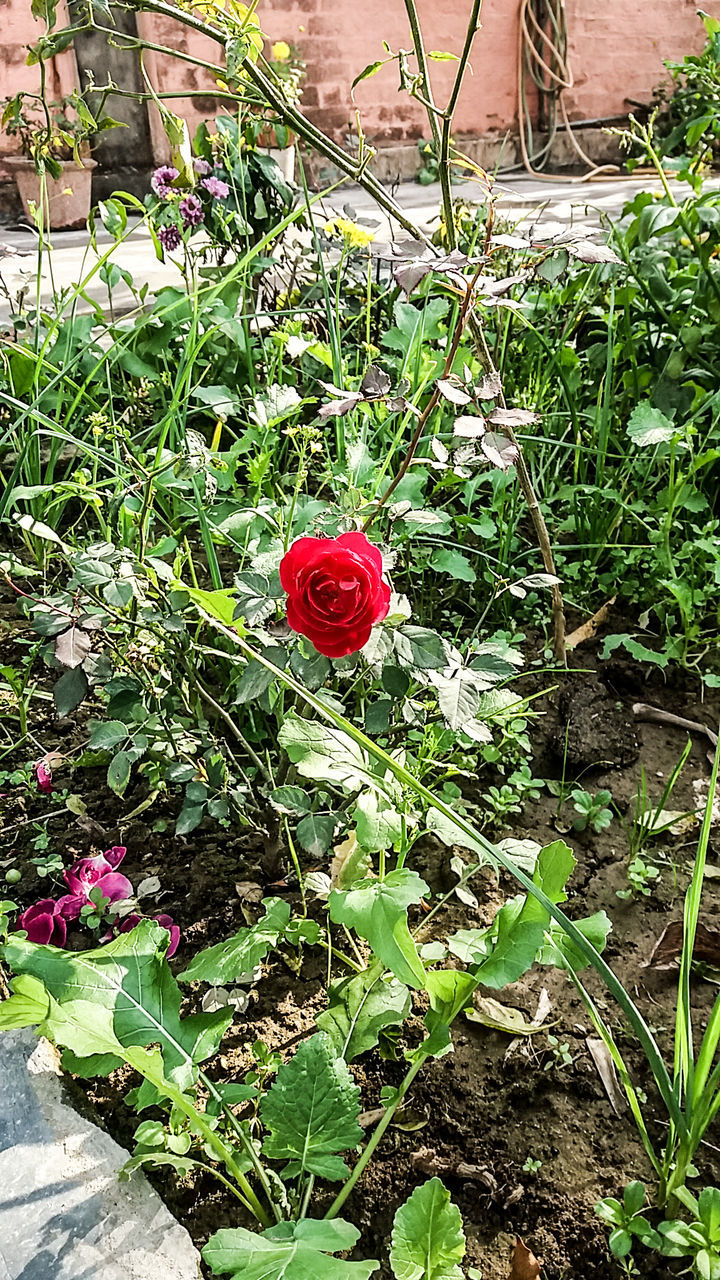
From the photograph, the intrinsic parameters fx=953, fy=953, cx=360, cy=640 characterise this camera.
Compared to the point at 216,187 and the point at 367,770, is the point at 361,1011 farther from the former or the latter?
the point at 216,187

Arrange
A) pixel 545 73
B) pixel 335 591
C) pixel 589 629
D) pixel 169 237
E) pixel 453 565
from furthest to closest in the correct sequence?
1. pixel 545 73
2. pixel 169 237
3. pixel 589 629
4. pixel 453 565
5. pixel 335 591

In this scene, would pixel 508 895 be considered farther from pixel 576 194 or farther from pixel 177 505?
pixel 576 194

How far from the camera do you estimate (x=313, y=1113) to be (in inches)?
36.3

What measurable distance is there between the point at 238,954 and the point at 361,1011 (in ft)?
0.51

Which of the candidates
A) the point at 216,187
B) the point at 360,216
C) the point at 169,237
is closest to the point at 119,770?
the point at 169,237

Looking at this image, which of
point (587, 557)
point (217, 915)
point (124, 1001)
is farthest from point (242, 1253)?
point (587, 557)

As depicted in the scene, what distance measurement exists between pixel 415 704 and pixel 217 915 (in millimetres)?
420

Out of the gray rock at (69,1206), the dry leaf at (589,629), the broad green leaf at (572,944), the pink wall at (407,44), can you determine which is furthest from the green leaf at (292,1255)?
the pink wall at (407,44)

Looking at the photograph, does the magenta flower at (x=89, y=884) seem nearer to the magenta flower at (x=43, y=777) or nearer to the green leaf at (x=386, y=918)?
the magenta flower at (x=43, y=777)

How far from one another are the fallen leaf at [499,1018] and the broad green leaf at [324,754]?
0.34m

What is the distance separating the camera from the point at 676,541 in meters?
1.95

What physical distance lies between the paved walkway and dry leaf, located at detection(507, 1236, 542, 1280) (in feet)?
4.47

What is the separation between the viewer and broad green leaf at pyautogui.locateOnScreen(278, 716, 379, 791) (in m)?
1.06

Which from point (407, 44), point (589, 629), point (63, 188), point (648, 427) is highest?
point (407, 44)
